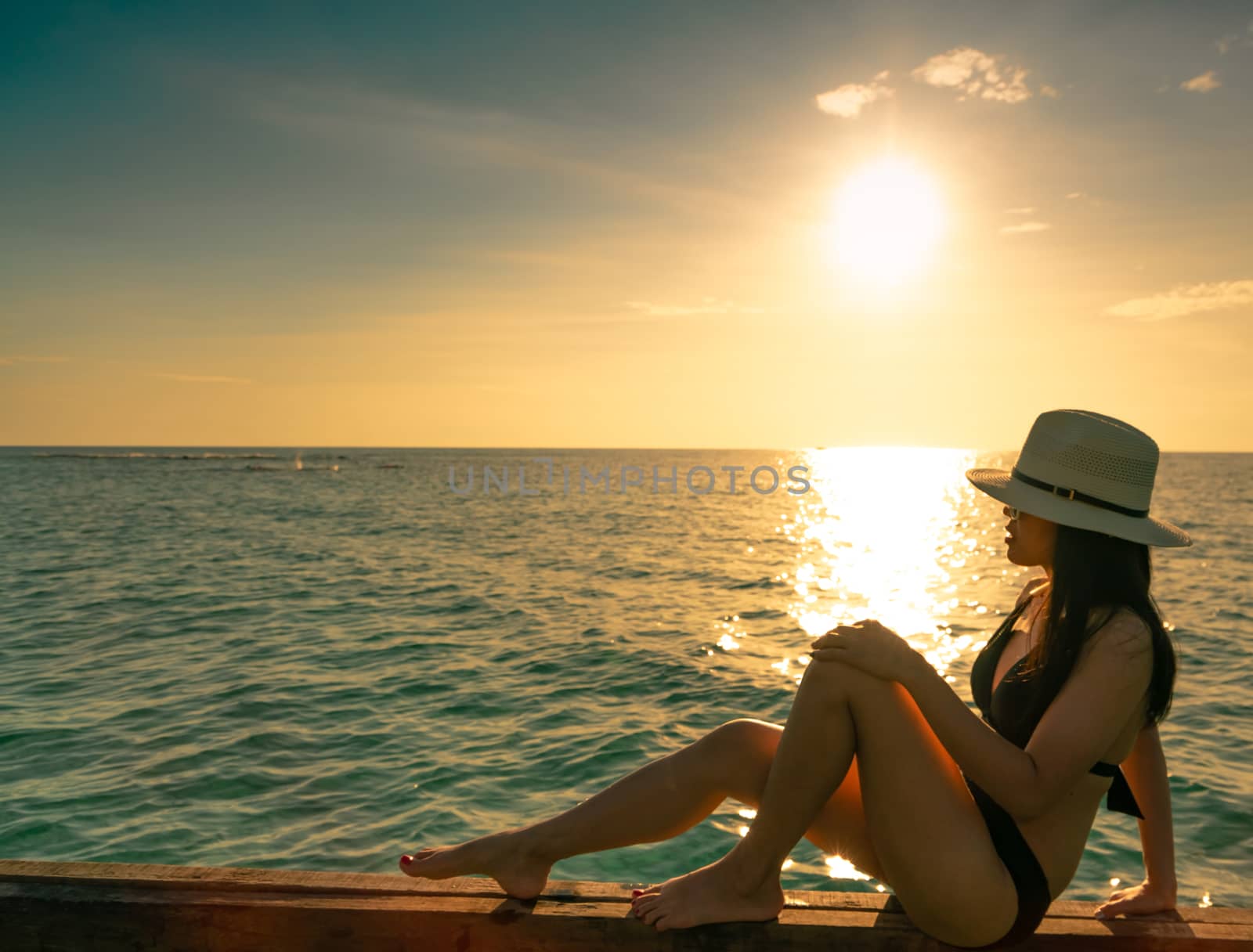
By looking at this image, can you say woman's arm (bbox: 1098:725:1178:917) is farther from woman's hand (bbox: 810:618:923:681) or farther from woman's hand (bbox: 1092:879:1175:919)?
woman's hand (bbox: 810:618:923:681)

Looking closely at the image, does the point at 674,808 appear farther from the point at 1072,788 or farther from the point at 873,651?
the point at 1072,788

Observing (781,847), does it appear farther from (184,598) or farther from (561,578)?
(561,578)

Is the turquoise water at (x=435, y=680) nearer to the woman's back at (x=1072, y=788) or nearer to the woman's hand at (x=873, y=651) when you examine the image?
the woman's back at (x=1072, y=788)

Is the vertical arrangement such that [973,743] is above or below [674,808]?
above

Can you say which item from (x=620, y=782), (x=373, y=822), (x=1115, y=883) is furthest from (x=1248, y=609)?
(x=620, y=782)

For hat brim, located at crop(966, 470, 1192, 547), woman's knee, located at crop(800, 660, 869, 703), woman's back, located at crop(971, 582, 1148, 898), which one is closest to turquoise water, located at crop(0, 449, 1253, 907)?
woman's back, located at crop(971, 582, 1148, 898)

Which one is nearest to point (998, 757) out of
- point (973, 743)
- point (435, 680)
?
point (973, 743)

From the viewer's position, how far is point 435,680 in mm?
9578

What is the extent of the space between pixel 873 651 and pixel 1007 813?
2.19ft

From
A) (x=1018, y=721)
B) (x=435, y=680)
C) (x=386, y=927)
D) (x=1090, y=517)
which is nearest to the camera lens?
(x=386, y=927)

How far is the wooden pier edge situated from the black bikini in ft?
0.30

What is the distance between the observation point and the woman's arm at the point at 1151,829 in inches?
97.3

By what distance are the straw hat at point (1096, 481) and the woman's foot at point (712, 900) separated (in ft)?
4.35

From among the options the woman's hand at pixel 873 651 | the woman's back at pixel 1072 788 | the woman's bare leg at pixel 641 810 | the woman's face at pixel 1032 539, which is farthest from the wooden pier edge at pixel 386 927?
the woman's face at pixel 1032 539
